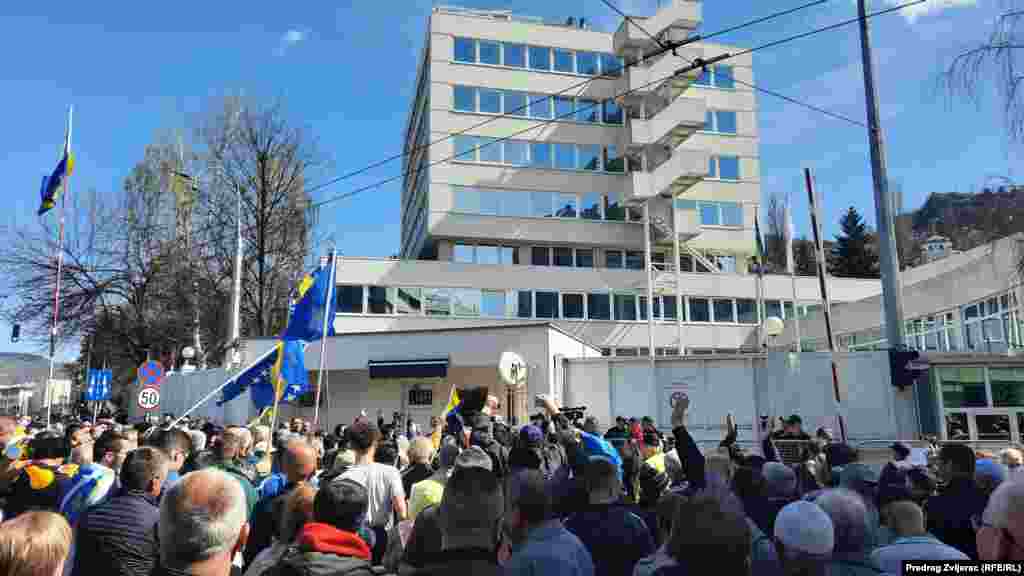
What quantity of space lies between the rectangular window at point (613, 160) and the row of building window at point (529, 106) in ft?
5.64

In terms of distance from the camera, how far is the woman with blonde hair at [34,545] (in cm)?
232

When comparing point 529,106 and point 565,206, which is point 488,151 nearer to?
point 529,106

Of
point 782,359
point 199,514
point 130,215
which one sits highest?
point 130,215

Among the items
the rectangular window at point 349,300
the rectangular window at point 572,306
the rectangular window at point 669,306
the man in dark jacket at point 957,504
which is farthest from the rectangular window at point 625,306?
the man in dark jacket at point 957,504

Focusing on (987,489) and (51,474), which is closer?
(987,489)

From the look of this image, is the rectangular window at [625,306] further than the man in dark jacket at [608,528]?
Yes

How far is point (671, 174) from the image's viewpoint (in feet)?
123

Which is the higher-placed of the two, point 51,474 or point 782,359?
point 782,359

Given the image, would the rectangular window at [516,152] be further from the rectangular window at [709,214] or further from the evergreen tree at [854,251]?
the evergreen tree at [854,251]

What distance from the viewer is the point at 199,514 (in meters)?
2.60

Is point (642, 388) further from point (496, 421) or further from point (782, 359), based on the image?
point (496, 421)

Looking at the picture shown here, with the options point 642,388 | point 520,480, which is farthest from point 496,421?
point 642,388

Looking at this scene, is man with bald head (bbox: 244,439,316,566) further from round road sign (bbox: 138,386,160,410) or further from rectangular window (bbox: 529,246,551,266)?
rectangular window (bbox: 529,246,551,266)

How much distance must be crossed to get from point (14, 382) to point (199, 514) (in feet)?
311
